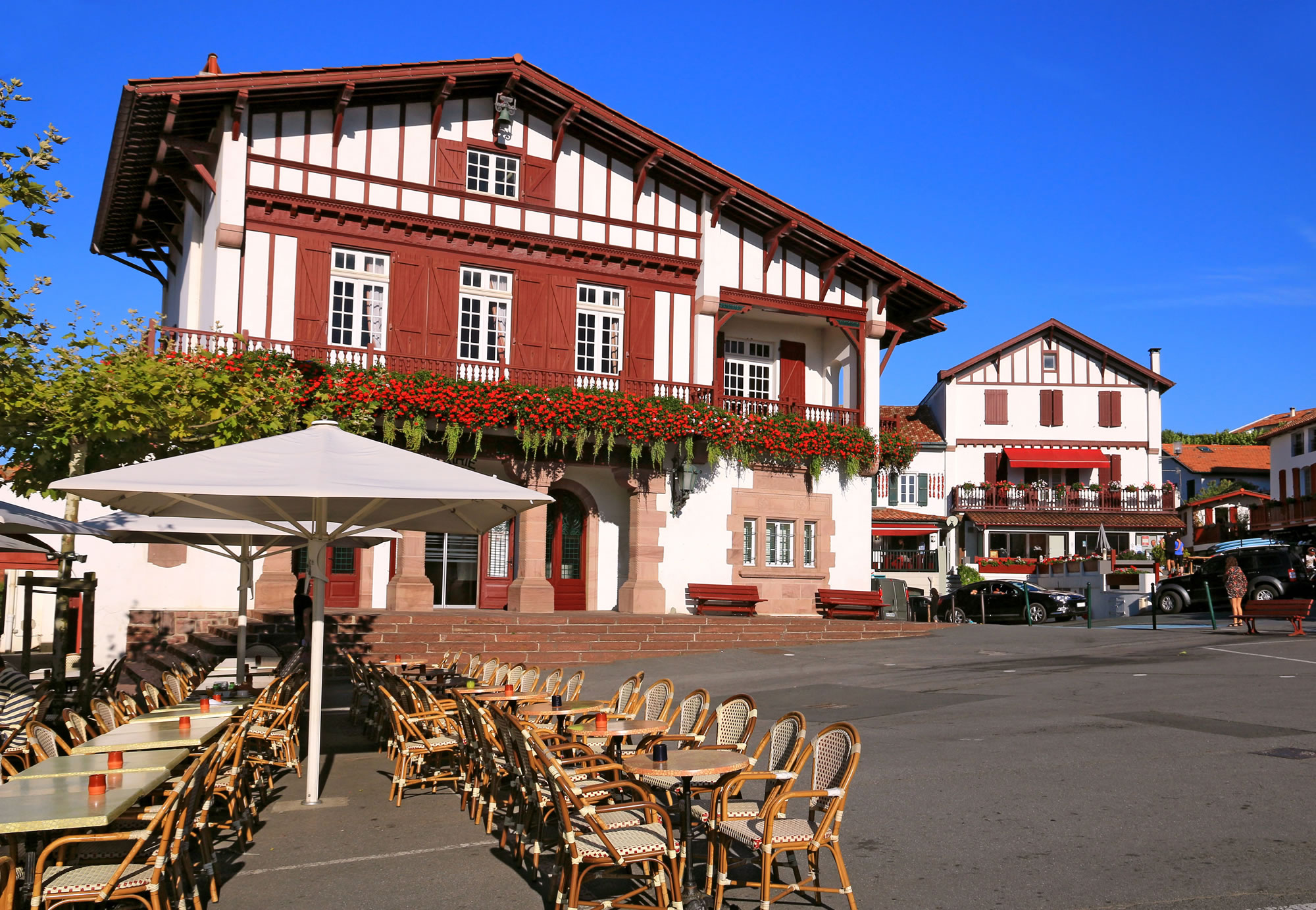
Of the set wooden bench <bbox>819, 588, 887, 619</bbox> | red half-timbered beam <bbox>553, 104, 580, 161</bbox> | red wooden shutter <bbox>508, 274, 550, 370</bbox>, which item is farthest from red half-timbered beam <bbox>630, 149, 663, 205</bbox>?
wooden bench <bbox>819, 588, 887, 619</bbox>

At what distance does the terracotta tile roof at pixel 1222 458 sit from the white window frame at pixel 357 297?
163 feet

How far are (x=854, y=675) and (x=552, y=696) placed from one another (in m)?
8.53

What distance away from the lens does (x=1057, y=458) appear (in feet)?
150

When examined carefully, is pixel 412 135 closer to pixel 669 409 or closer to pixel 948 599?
pixel 669 409

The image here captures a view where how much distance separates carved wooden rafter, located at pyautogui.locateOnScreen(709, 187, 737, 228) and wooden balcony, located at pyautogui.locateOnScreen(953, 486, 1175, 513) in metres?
23.7

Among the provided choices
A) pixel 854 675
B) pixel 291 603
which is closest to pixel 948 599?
pixel 854 675

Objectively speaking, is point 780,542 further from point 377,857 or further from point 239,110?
point 377,857

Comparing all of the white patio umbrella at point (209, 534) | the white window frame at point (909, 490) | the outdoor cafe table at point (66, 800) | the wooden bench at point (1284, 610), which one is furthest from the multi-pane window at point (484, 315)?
the white window frame at point (909, 490)

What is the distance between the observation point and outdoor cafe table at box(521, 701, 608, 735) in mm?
8398

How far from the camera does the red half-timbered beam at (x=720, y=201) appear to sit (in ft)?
79.5

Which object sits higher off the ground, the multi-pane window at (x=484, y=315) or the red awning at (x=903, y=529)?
the multi-pane window at (x=484, y=315)

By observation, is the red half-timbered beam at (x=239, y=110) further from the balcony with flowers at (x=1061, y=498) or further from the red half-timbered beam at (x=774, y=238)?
the balcony with flowers at (x=1061, y=498)

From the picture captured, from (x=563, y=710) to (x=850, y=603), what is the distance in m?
16.2

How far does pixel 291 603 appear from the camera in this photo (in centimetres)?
1983
